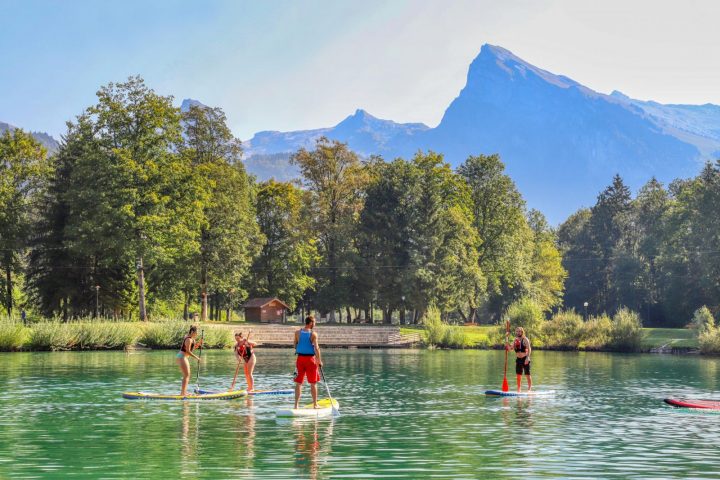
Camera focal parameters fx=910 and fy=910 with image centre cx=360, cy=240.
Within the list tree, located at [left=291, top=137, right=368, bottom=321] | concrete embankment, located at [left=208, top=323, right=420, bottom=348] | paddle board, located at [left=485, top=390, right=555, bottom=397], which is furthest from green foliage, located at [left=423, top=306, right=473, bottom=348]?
paddle board, located at [left=485, top=390, right=555, bottom=397]

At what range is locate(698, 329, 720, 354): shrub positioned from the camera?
7106 cm

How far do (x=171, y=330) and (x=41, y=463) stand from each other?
51737 mm

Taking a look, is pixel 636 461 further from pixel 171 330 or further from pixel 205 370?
pixel 171 330

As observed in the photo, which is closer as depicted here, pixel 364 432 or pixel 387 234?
pixel 364 432

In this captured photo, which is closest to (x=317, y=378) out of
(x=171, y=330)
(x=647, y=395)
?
(x=647, y=395)

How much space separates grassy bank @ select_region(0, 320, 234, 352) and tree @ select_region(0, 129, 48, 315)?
1887 centimetres

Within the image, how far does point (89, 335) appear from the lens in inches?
2562

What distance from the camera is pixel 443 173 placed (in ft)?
345

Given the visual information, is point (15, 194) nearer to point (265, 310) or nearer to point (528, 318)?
point (265, 310)

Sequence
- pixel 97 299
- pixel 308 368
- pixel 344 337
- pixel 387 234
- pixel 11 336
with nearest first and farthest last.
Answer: pixel 308 368 → pixel 11 336 → pixel 97 299 → pixel 344 337 → pixel 387 234

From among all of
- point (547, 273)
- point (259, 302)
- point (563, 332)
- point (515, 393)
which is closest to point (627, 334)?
Answer: point (563, 332)

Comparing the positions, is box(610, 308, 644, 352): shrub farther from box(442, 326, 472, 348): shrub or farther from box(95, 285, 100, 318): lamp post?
box(95, 285, 100, 318): lamp post

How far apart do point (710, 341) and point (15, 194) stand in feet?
201

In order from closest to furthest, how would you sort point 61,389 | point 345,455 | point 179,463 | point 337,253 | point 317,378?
point 179,463 < point 345,455 < point 317,378 < point 61,389 < point 337,253
